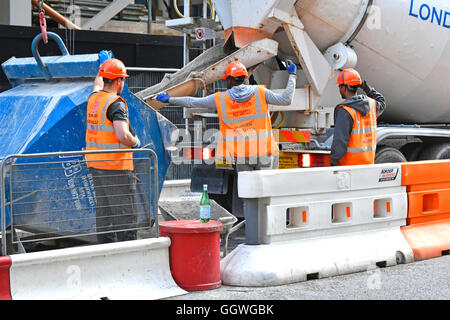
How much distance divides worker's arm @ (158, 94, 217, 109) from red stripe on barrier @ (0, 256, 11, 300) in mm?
3043

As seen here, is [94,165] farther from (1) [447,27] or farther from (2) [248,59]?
(1) [447,27]

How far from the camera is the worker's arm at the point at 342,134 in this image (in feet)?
25.4

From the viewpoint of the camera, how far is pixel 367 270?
6.86 m

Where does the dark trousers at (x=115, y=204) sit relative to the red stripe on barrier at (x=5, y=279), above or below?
above

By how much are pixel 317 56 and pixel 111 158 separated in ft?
9.89

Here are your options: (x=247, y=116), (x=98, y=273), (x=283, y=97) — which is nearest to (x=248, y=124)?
(x=247, y=116)

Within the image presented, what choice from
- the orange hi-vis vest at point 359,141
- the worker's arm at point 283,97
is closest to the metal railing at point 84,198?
the worker's arm at point 283,97

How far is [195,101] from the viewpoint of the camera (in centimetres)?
791

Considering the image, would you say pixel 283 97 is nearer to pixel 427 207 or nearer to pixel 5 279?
pixel 427 207

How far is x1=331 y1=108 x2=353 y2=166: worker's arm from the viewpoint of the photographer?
7.73 m

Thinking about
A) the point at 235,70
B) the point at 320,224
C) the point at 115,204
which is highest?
the point at 235,70

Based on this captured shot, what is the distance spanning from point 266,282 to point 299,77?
121 inches

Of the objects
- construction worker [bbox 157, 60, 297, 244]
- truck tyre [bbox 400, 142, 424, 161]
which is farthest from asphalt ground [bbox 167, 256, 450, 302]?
truck tyre [bbox 400, 142, 424, 161]

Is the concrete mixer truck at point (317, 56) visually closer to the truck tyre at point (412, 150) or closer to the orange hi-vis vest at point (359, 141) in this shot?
the truck tyre at point (412, 150)
